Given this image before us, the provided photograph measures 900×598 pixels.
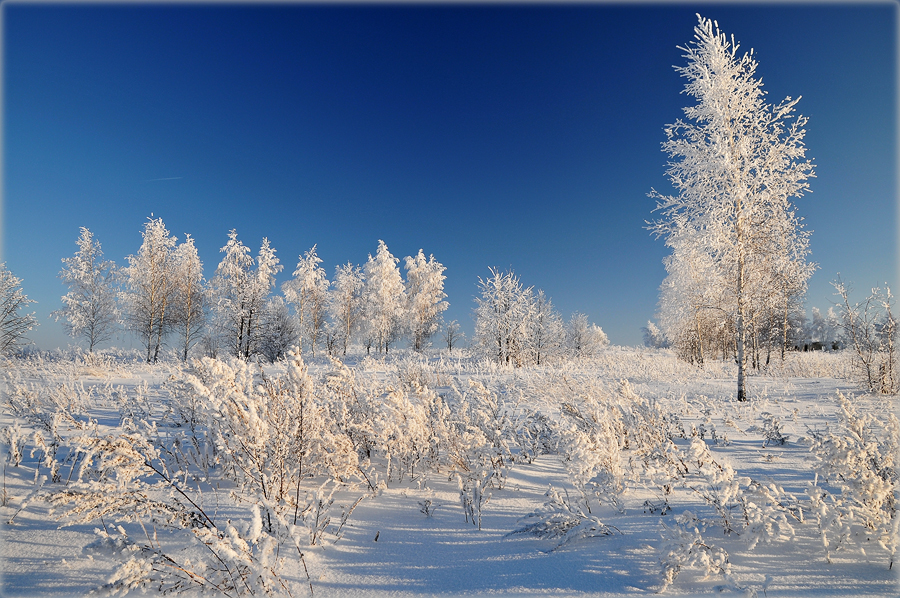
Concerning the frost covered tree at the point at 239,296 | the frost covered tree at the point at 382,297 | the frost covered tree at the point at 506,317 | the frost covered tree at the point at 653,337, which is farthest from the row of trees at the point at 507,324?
the frost covered tree at the point at 653,337

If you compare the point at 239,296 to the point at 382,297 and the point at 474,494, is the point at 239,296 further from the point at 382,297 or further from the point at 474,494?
the point at 474,494

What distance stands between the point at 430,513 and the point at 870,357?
36.0 feet

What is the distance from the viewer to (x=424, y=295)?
37.4 m

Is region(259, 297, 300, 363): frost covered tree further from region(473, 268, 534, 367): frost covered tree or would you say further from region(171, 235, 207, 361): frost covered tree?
region(473, 268, 534, 367): frost covered tree

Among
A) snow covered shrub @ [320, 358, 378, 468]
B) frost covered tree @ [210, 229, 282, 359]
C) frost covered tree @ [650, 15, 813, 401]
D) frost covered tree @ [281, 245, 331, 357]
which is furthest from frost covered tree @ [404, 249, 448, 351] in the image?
snow covered shrub @ [320, 358, 378, 468]

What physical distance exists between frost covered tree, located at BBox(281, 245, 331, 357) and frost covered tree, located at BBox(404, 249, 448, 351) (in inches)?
335

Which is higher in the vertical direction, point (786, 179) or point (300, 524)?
point (786, 179)

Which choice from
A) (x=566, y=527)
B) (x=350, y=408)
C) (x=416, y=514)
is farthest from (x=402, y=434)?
(x=566, y=527)

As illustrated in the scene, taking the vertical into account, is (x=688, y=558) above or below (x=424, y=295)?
below

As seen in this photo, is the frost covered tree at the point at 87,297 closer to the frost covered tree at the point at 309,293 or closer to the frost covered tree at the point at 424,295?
the frost covered tree at the point at 309,293

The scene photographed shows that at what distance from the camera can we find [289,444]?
2760mm

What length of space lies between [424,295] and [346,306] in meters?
7.37

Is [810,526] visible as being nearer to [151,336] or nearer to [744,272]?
[744,272]

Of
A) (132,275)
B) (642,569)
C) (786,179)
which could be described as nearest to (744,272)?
(786,179)
